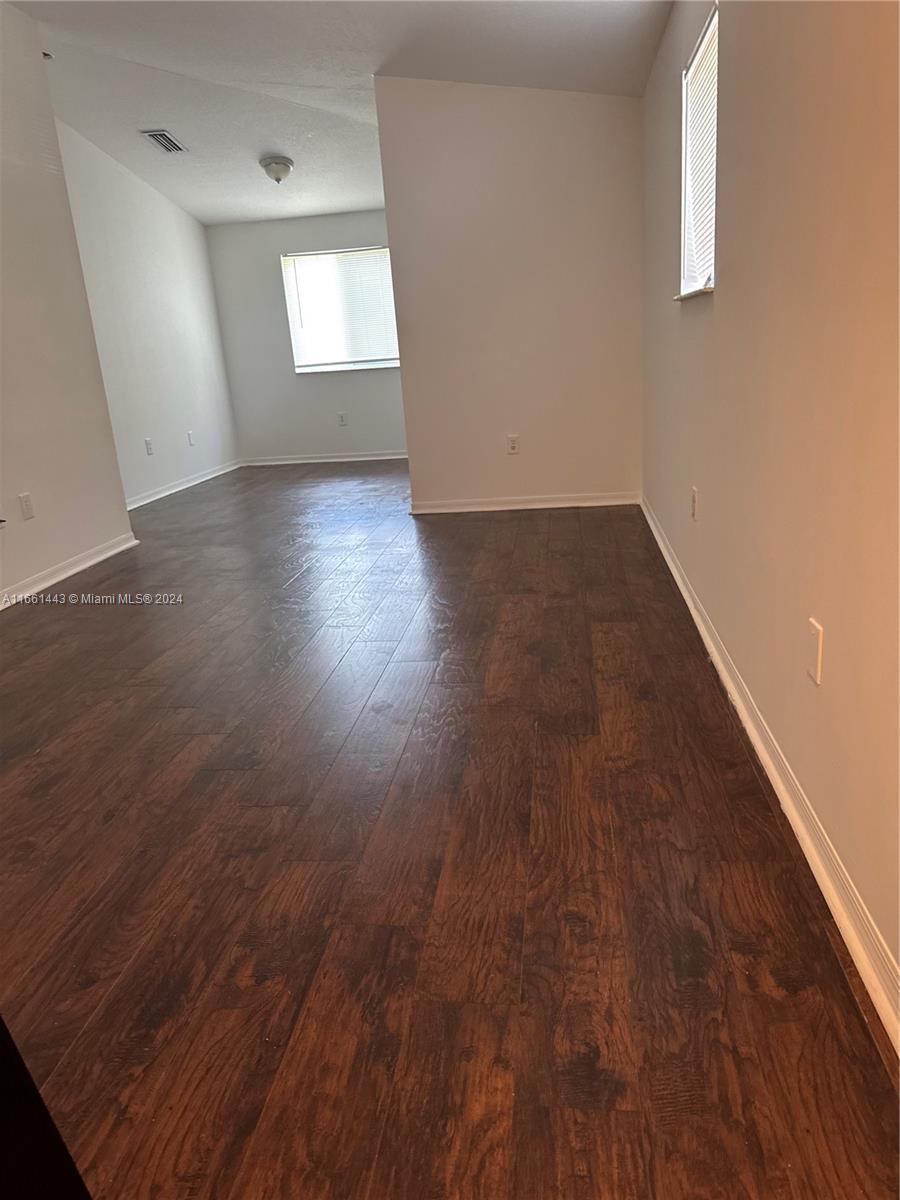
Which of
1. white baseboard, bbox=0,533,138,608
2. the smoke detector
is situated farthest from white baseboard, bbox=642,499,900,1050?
the smoke detector

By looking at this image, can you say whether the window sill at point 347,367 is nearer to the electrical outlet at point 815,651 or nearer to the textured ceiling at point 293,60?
the textured ceiling at point 293,60

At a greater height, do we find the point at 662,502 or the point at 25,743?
the point at 662,502

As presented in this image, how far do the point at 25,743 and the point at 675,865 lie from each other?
5.81 feet

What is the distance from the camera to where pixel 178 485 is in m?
6.76

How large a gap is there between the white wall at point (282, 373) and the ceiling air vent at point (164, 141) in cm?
169

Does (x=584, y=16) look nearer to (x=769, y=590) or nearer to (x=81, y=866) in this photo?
(x=769, y=590)

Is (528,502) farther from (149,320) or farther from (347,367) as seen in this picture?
(149,320)

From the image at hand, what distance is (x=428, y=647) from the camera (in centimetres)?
265

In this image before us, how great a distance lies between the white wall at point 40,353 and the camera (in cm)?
357

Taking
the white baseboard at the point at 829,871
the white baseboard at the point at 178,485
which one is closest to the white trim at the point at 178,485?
the white baseboard at the point at 178,485

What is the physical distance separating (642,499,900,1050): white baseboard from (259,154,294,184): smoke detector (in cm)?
538

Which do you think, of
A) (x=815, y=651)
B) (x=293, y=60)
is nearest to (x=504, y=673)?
(x=815, y=651)

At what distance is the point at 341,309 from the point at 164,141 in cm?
226

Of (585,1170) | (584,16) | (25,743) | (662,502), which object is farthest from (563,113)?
(585,1170)
